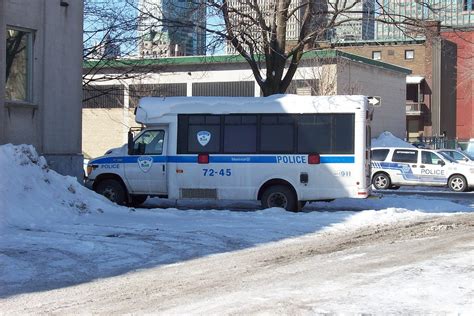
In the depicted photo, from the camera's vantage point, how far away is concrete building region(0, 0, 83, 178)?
52.1 feet

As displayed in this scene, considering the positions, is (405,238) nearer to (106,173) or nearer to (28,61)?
(106,173)

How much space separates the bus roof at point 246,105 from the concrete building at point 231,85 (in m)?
18.6

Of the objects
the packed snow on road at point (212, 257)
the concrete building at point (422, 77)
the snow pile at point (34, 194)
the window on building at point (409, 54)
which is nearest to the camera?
the packed snow on road at point (212, 257)

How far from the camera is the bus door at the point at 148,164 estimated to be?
17125 mm

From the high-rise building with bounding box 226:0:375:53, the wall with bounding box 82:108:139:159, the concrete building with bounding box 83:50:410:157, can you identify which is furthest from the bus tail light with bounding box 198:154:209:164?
the wall with bounding box 82:108:139:159

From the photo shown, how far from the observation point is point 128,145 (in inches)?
690

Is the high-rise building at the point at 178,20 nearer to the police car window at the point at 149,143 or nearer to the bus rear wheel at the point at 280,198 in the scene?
the police car window at the point at 149,143

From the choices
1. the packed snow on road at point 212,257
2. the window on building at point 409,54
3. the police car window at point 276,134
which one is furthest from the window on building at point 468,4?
the window on building at point 409,54

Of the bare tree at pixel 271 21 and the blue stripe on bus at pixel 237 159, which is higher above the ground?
the bare tree at pixel 271 21

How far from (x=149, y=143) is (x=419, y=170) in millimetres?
13172

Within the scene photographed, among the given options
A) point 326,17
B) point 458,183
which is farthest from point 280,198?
point 458,183

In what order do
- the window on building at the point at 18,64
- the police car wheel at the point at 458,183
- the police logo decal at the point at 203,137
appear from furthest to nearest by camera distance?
the police car wheel at the point at 458,183 < the police logo decal at the point at 203,137 < the window on building at the point at 18,64

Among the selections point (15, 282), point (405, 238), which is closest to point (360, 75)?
point (405, 238)

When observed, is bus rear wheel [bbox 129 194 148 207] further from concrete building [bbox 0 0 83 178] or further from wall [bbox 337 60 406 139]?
wall [bbox 337 60 406 139]
